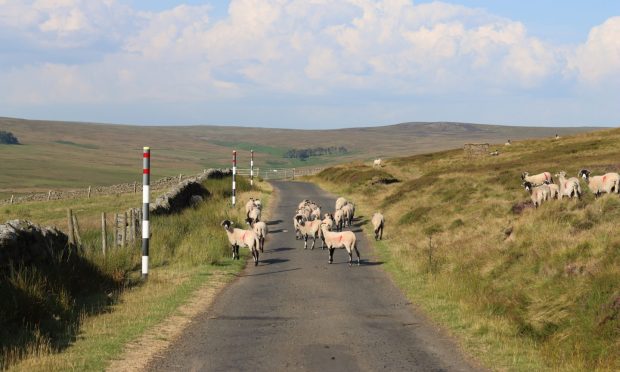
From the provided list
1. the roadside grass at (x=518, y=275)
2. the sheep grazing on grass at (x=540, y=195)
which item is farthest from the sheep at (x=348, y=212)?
the sheep grazing on grass at (x=540, y=195)

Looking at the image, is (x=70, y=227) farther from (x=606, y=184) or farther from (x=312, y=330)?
(x=606, y=184)

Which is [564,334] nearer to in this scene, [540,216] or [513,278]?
[513,278]

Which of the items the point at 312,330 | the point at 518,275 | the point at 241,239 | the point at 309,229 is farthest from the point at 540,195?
the point at 312,330

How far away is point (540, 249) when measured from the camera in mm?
17188

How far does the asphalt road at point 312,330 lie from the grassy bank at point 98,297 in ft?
3.47

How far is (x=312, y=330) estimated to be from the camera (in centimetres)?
1205

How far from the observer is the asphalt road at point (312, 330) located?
9977 millimetres

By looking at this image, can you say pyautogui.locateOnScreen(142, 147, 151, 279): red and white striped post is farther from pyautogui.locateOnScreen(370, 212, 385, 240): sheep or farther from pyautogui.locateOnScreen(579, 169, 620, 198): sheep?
pyautogui.locateOnScreen(579, 169, 620, 198): sheep

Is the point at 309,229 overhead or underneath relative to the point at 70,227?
underneath

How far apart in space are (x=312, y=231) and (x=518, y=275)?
10.4 metres

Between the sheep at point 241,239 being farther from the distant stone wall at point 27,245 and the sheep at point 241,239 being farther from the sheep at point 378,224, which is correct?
the sheep at point 378,224

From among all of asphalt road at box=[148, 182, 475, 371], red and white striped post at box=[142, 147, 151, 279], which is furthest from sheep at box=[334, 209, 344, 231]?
red and white striped post at box=[142, 147, 151, 279]

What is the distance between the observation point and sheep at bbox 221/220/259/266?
21219mm

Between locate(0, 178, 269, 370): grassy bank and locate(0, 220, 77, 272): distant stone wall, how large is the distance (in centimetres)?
43
